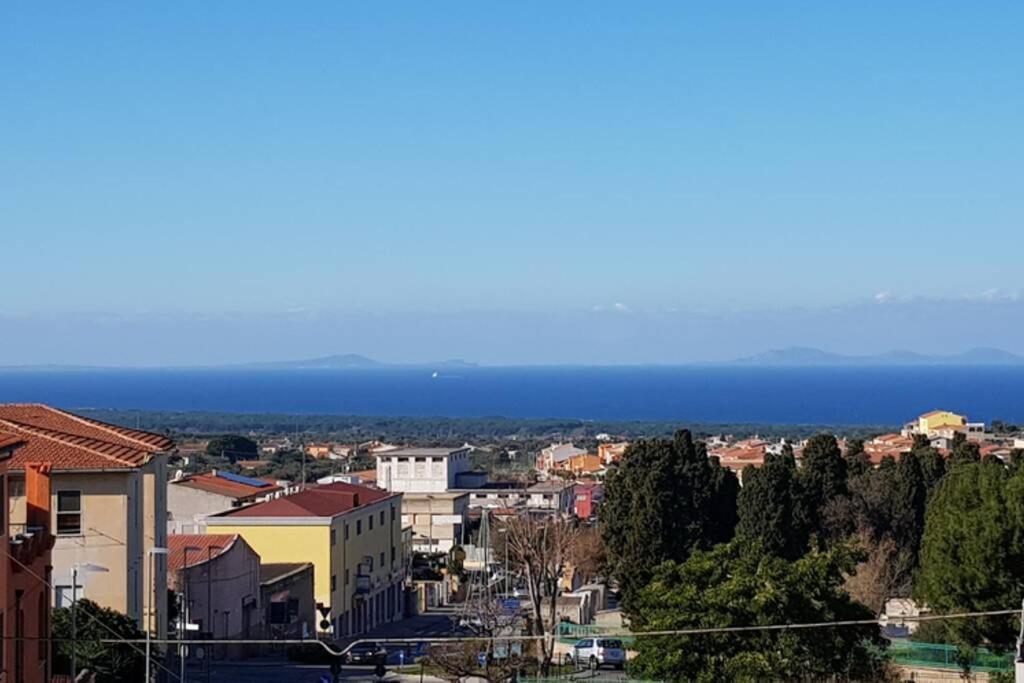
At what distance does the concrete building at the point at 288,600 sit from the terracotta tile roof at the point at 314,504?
5.05 ft

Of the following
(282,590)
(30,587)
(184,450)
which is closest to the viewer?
(30,587)

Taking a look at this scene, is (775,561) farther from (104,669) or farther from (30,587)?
(30,587)

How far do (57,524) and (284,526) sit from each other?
1814 centimetres

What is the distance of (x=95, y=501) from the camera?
28781 mm

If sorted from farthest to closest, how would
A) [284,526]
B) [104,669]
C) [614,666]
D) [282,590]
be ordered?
[284,526] → [282,590] → [614,666] → [104,669]

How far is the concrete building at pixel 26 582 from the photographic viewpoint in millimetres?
18766

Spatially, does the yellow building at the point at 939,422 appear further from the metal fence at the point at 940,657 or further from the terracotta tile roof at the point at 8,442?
the terracotta tile roof at the point at 8,442

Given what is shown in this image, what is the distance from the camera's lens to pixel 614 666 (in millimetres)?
34531

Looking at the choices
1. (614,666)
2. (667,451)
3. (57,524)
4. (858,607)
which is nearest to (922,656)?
(858,607)

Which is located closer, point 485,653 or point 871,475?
point 485,653

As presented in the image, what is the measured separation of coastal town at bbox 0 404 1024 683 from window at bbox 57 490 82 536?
26 millimetres

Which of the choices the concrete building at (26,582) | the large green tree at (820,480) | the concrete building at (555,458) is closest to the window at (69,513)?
the concrete building at (26,582)

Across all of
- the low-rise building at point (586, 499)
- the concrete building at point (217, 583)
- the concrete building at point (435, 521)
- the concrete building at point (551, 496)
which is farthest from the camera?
the low-rise building at point (586, 499)

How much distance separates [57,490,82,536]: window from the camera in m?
28.6
